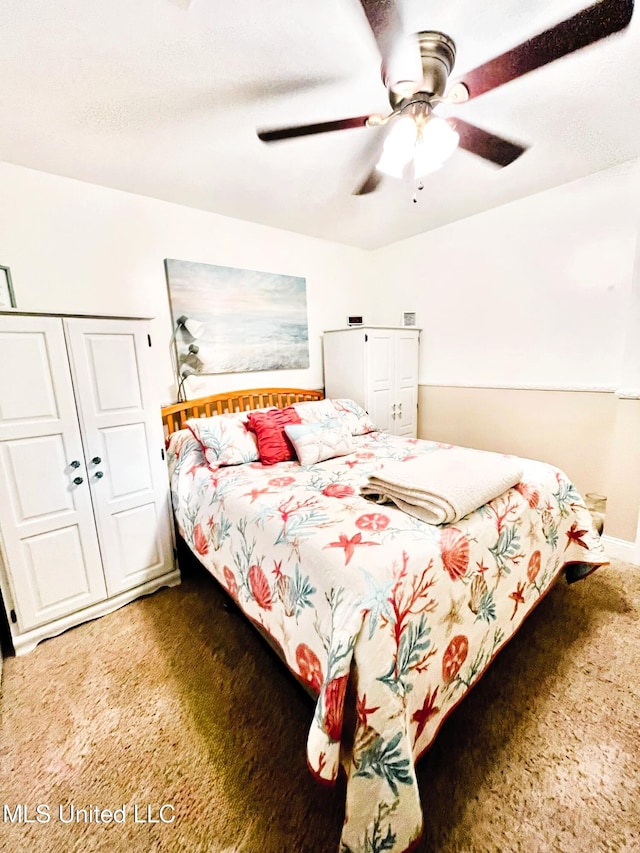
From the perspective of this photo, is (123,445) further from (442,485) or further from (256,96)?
(256,96)

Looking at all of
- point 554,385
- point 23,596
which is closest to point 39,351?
point 23,596

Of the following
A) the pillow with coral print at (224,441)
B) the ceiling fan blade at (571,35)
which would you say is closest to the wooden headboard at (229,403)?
the pillow with coral print at (224,441)

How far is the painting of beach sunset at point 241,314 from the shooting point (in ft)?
8.43

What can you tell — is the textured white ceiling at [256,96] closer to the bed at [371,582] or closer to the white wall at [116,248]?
the white wall at [116,248]

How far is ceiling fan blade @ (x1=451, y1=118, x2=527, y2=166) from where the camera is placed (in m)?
1.58

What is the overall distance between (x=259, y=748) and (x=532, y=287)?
10.6 feet

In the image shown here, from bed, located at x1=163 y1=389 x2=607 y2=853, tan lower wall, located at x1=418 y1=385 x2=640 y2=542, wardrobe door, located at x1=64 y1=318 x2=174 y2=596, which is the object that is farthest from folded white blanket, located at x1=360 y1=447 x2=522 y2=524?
wardrobe door, located at x1=64 y1=318 x2=174 y2=596

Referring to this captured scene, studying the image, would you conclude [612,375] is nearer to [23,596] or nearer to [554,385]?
[554,385]

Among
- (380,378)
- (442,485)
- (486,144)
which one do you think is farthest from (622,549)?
(486,144)

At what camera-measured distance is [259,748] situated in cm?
123

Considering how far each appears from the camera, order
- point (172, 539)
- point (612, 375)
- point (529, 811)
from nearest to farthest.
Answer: point (529, 811), point (172, 539), point (612, 375)

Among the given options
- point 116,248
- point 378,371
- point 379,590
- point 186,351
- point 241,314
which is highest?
point 116,248

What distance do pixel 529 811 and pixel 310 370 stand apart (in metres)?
3.00

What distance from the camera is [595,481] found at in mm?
2523
